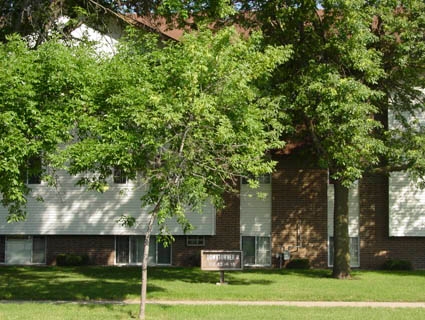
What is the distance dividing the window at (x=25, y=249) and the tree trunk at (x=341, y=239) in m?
11.7

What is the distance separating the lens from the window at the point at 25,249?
25594 mm

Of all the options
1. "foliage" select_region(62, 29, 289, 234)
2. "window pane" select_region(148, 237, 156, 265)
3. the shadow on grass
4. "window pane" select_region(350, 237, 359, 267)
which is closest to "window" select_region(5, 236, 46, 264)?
the shadow on grass

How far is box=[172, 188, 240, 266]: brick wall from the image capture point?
25422mm

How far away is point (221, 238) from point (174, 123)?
13.6m

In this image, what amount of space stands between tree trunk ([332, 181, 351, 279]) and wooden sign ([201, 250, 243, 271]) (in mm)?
3785

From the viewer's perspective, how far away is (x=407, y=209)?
2484cm

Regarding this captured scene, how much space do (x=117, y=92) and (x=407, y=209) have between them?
15513mm

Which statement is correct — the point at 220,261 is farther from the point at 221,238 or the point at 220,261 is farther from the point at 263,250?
the point at 263,250

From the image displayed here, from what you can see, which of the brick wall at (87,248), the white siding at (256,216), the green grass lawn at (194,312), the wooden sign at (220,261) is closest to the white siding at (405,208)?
the white siding at (256,216)

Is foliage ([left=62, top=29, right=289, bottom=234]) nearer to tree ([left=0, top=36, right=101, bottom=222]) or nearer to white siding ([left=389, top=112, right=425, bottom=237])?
tree ([left=0, top=36, right=101, bottom=222])

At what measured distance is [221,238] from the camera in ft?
83.6

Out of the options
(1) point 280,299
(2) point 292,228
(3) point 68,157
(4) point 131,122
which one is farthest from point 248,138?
(2) point 292,228

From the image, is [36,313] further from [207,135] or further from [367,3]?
[367,3]

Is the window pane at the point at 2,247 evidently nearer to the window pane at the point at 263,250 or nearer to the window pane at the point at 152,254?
the window pane at the point at 152,254
